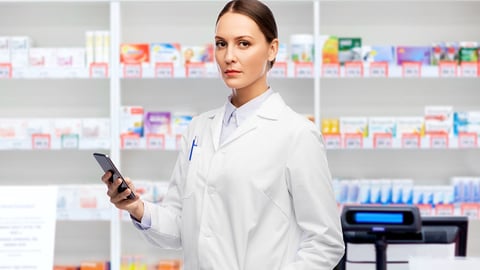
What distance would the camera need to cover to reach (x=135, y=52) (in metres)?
4.55

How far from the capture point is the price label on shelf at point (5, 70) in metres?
4.44

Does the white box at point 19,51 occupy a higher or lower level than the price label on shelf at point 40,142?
higher

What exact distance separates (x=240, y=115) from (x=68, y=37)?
3238mm

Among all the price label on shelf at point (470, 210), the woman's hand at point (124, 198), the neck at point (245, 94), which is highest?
the neck at point (245, 94)

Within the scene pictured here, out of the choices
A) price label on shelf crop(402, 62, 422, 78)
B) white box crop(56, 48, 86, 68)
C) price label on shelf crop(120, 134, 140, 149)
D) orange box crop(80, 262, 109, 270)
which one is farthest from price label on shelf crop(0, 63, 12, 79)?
price label on shelf crop(402, 62, 422, 78)

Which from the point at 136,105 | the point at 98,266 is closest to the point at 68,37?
the point at 136,105

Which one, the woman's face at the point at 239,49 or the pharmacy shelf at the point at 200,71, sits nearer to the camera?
the woman's face at the point at 239,49

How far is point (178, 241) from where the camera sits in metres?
2.11

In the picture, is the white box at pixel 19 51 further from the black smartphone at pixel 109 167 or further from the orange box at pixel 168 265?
the black smartphone at pixel 109 167

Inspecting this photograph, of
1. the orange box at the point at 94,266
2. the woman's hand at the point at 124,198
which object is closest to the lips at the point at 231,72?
the woman's hand at the point at 124,198

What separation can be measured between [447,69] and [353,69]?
63 centimetres

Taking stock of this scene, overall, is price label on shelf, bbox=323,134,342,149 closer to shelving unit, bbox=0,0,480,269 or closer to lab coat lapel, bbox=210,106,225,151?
shelving unit, bbox=0,0,480,269

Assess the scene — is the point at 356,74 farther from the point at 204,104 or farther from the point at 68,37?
the point at 68,37

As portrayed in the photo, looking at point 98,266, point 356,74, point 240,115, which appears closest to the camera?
point 240,115
